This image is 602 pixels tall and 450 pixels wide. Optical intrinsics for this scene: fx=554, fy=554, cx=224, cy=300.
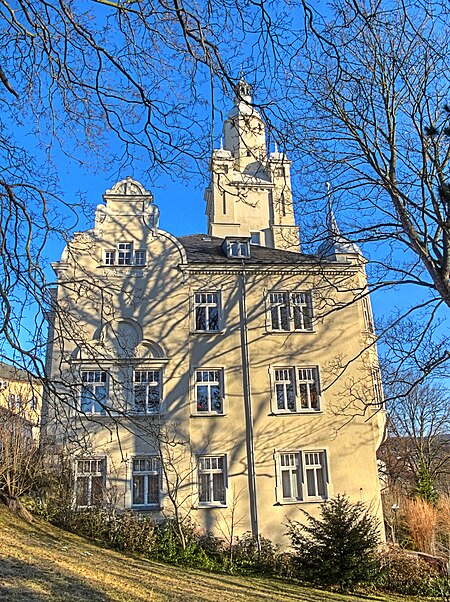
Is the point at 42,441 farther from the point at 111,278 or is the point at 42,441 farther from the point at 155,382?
the point at 111,278

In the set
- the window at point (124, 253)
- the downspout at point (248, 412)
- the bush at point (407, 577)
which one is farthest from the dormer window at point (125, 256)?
the bush at point (407, 577)

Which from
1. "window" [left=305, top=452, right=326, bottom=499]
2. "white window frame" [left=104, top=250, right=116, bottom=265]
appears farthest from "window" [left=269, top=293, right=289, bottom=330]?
"white window frame" [left=104, top=250, right=116, bottom=265]

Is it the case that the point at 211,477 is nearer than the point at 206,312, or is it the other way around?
the point at 211,477

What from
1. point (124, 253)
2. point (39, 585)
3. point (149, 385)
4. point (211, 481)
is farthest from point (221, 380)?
point (39, 585)

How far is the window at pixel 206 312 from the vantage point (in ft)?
66.7

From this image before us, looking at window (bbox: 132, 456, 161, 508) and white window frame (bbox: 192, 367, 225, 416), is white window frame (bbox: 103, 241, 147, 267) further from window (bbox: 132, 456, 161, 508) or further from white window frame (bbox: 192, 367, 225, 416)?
window (bbox: 132, 456, 161, 508)

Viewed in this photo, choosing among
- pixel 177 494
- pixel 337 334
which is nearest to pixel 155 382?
pixel 177 494

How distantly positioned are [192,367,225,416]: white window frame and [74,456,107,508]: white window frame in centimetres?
355

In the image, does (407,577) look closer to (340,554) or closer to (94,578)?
(340,554)

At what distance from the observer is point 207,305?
67.1ft

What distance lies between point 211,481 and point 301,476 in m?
3.05

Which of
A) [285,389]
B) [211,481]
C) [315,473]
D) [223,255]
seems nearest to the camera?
[211,481]

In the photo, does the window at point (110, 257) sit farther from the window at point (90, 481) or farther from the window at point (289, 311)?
the window at point (90, 481)

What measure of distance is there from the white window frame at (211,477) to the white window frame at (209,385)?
147 cm
